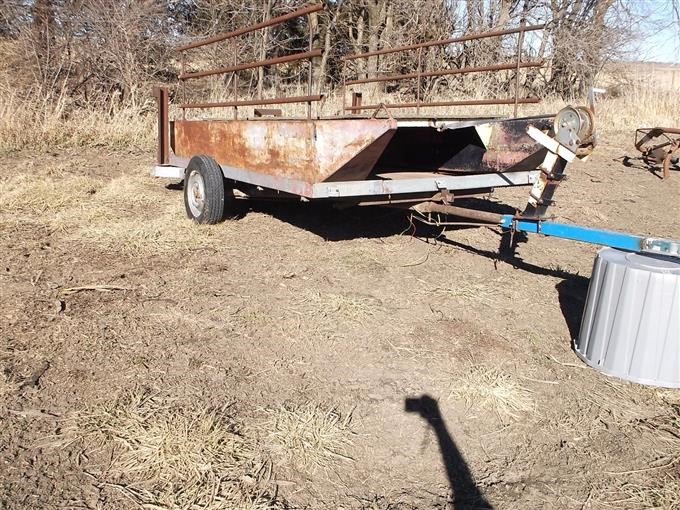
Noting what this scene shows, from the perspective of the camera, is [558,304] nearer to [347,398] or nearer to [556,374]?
[556,374]

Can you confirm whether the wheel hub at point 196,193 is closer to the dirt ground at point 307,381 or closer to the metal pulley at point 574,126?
the dirt ground at point 307,381

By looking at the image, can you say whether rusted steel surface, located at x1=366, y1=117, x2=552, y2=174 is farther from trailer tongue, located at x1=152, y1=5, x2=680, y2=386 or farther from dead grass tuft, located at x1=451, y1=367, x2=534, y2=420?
dead grass tuft, located at x1=451, y1=367, x2=534, y2=420

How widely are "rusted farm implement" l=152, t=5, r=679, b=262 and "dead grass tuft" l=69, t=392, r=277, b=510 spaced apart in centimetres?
201

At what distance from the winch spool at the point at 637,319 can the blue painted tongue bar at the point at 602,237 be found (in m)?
0.07

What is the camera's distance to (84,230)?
233 inches

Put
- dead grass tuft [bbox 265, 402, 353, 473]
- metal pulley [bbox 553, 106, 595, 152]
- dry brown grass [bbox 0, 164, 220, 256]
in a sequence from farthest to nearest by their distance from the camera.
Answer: dry brown grass [bbox 0, 164, 220, 256] → metal pulley [bbox 553, 106, 595, 152] → dead grass tuft [bbox 265, 402, 353, 473]

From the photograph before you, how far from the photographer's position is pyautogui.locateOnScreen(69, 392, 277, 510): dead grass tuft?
7.64ft

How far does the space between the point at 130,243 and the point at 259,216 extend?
1551mm

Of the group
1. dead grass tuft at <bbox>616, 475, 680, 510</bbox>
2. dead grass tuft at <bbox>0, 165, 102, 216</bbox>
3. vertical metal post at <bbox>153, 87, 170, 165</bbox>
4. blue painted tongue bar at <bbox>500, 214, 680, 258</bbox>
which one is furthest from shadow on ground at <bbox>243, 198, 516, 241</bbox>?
dead grass tuft at <bbox>616, 475, 680, 510</bbox>

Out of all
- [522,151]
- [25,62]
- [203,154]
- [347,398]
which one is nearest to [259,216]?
[203,154]

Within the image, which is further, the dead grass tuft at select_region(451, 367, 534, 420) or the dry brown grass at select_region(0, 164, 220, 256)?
the dry brown grass at select_region(0, 164, 220, 256)

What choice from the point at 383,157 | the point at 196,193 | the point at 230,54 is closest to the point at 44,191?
the point at 196,193

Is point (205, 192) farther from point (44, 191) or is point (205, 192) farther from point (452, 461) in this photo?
point (452, 461)

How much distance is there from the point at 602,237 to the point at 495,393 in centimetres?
122
